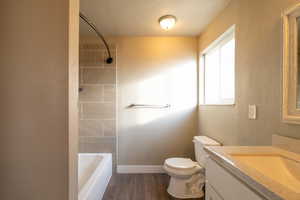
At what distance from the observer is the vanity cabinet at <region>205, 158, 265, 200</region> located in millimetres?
812

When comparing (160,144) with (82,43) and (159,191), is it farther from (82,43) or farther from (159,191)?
(82,43)

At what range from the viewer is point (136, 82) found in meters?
3.20

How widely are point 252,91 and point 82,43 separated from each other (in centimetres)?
255

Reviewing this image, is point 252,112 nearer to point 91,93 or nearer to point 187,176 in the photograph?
point 187,176

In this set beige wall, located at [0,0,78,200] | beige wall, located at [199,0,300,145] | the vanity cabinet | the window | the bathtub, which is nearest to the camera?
the vanity cabinet

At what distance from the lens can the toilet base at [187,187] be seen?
2395 mm

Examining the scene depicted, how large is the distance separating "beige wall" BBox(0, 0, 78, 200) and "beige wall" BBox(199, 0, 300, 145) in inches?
51.5

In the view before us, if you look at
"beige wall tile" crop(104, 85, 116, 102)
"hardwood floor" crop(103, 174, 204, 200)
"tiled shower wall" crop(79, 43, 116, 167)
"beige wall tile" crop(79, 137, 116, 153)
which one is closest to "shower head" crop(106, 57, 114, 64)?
"tiled shower wall" crop(79, 43, 116, 167)

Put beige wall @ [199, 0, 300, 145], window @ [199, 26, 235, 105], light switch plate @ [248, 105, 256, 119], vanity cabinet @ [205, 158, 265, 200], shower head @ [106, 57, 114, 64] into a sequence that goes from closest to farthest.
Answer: vanity cabinet @ [205, 158, 265, 200] < beige wall @ [199, 0, 300, 145] < light switch plate @ [248, 105, 256, 119] < window @ [199, 26, 235, 105] < shower head @ [106, 57, 114, 64]

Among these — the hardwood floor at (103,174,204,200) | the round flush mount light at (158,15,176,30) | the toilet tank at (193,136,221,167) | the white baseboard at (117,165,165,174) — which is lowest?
the hardwood floor at (103,174,204,200)

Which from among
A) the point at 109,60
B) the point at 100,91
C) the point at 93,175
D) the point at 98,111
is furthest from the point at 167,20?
the point at 93,175

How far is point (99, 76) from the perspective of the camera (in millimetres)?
3203

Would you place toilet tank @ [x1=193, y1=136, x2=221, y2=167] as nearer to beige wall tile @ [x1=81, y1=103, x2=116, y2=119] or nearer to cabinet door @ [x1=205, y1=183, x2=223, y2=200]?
cabinet door @ [x1=205, y1=183, x2=223, y2=200]

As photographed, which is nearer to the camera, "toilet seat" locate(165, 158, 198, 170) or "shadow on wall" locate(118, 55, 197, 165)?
"toilet seat" locate(165, 158, 198, 170)
